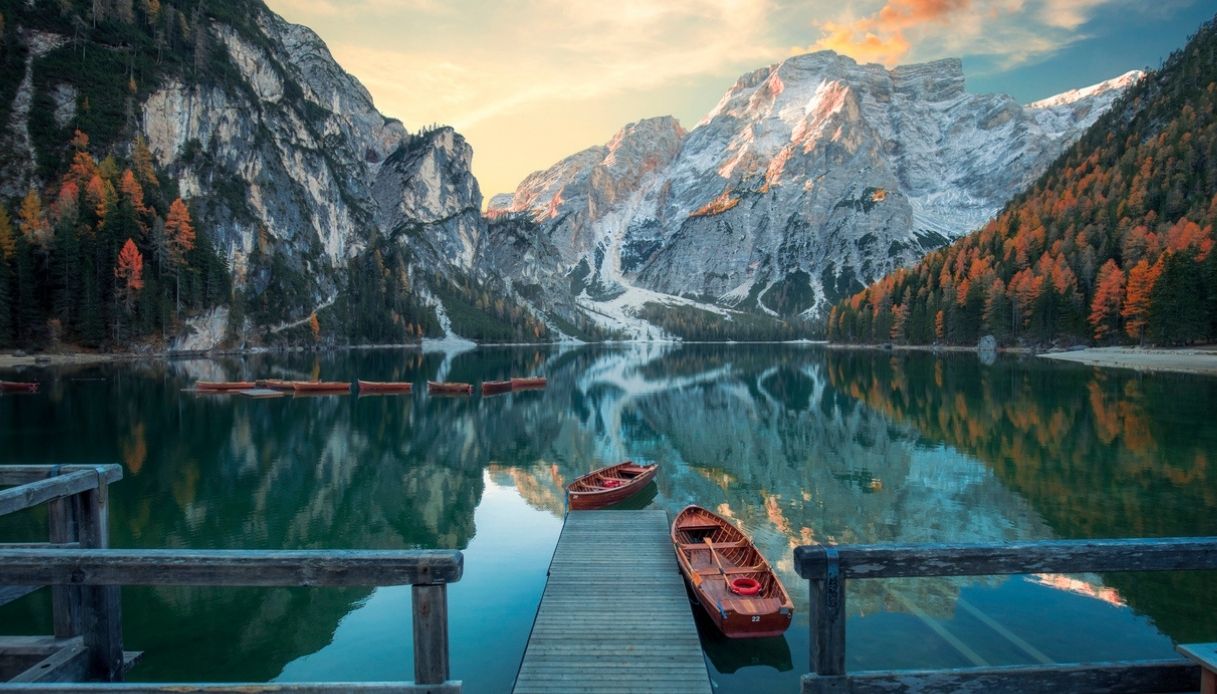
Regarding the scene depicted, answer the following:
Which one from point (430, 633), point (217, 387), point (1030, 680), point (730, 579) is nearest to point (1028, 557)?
point (1030, 680)

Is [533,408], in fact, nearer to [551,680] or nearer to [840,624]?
[551,680]

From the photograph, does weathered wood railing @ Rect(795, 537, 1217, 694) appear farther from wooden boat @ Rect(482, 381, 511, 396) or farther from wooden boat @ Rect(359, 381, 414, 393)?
wooden boat @ Rect(359, 381, 414, 393)

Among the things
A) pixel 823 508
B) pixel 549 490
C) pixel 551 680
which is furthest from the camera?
pixel 549 490

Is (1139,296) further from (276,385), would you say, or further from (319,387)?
(276,385)

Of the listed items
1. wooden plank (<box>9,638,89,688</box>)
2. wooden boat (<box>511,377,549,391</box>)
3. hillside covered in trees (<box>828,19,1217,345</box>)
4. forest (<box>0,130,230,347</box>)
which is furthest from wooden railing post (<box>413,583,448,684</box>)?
forest (<box>0,130,230,347</box>)

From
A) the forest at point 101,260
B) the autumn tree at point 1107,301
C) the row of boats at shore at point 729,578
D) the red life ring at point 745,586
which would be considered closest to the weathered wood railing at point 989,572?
the row of boats at shore at point 729,578

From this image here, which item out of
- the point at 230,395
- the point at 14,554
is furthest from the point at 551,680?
the point at 230,395

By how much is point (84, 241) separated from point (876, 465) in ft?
417

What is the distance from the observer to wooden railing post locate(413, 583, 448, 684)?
7062 mm

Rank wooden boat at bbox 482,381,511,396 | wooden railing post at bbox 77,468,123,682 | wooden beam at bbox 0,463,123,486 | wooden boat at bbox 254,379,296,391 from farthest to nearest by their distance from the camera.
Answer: wooden boat at bbox 482,381,511,396 < wooden boat at bbox 254,379,296,391 < wooden beam at bbox 0,463,123,486 < wooden railing post at bbox 77,468,123,682

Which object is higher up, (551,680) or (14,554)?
(14,554)

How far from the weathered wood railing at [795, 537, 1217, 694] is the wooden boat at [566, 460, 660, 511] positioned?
17950 millimetres

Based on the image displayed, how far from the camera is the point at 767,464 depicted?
35781mm

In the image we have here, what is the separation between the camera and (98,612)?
967 cm
